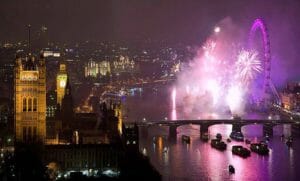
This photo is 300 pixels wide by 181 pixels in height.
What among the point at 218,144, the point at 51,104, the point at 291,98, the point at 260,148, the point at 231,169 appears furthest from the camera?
the point at 291,98

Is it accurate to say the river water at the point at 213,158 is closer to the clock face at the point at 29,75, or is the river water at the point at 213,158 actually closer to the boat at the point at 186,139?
the boat at the point at 186,139

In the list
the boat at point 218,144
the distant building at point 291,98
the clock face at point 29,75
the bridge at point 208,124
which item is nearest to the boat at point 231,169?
the boat at point 218,144

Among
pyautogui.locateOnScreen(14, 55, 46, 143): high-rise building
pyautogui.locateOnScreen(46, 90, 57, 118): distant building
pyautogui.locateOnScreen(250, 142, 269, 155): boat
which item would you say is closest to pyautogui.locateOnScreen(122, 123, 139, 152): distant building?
pyautogui.locateOnScreen(14, 55, 46, 143): high-rise building

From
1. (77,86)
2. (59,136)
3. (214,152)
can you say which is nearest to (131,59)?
(77,86)

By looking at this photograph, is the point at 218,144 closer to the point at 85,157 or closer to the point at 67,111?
the point at 67,111

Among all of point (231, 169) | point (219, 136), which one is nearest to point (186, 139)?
point (219, 136)

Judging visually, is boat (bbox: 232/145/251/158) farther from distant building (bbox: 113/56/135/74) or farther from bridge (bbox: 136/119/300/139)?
distant building (bbox: 113/56/135/74)

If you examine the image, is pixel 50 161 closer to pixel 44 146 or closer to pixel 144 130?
pixel 44 146

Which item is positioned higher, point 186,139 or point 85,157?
point 186,139
